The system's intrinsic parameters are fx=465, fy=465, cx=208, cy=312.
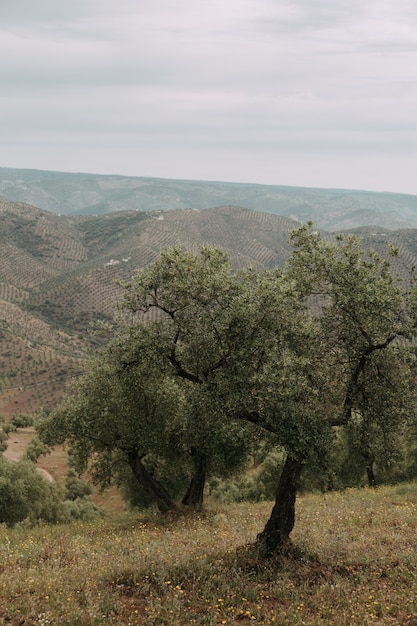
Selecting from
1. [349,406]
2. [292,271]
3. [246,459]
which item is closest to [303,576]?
[349,406]

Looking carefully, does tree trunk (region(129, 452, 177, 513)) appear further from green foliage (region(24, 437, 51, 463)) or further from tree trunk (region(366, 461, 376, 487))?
green foliage (region(24, 437, 51, 463))

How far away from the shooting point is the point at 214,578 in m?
14.3

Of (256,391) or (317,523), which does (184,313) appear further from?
(317,523)

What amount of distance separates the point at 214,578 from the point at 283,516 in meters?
3.20

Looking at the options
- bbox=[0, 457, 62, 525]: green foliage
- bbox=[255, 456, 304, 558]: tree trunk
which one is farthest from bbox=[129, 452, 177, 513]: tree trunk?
bbox=[0, 457, 62, 525]: green foliage

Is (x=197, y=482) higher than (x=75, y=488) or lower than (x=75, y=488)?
higher

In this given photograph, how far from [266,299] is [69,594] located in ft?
34.7

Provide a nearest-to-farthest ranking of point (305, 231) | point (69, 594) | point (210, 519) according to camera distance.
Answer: point (69, 594), point (305, 231), point (210, 519)

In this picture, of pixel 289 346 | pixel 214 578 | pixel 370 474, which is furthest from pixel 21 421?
pixel 289 346

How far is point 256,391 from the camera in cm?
1501

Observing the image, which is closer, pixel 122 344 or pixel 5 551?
pixel 5 551

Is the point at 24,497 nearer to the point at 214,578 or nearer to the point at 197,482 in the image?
the point at 197,482

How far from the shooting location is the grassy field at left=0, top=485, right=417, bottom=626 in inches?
482

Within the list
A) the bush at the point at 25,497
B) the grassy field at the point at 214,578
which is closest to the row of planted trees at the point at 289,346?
the grassy field at the point at 214,578
